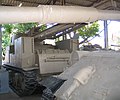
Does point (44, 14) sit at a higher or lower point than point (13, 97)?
higher

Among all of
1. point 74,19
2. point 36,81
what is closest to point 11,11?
point 74,19

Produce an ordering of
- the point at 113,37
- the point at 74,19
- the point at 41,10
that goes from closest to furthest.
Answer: the point at 41,10, the point at 74,19, the point at 113,37

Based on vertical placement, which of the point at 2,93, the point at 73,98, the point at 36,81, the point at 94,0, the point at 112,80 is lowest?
the point at 2,93

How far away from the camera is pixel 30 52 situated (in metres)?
7.98

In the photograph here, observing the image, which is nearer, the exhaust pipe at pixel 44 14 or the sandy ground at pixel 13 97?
the exhaust pipe at pixel 44 14

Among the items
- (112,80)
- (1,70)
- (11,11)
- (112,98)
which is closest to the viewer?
(112,98)

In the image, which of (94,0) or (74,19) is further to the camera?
(94,0)

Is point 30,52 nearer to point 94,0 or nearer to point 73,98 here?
point 94,0

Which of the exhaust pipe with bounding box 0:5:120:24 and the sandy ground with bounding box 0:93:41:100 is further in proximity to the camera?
the sandy ground with bounding box 0:93:41:100

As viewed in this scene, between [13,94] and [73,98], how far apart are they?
19.3 ft

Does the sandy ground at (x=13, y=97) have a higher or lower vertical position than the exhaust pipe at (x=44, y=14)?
lower

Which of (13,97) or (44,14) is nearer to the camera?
(44,14)

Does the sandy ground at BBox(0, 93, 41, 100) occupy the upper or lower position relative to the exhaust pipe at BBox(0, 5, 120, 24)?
lower

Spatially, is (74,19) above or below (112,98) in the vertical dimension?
above
